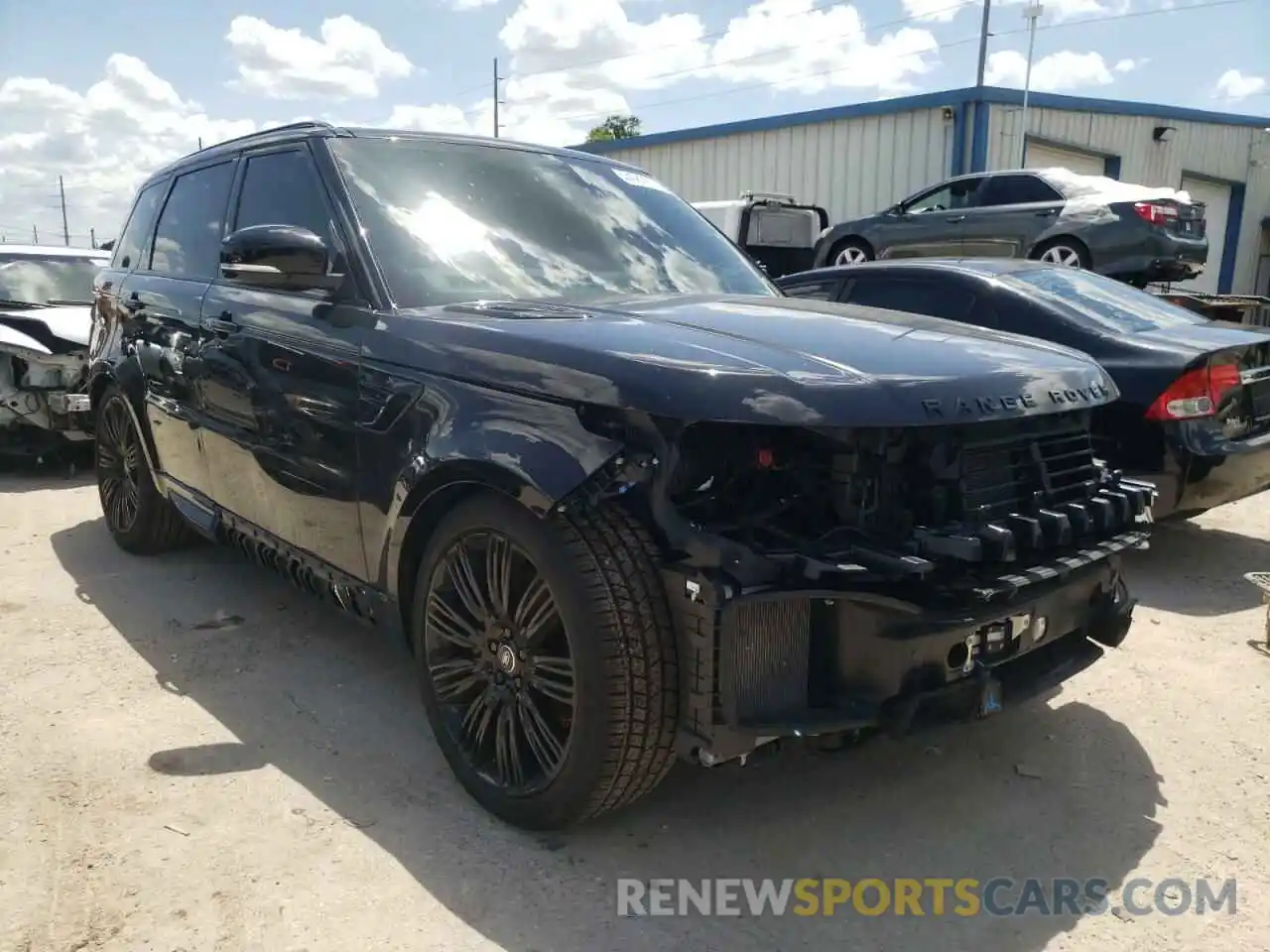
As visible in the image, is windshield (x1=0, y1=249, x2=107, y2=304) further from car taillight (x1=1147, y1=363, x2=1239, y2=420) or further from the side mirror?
car taillight (x1=1147, y1=363, x2=1239, y2=420)

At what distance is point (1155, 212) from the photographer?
10.5 m

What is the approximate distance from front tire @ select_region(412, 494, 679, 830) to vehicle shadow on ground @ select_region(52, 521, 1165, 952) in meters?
0.19

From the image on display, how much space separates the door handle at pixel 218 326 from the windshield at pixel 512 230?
85 cm

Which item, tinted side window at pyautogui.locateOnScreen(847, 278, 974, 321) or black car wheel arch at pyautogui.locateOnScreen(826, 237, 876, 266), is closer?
tinted side window at pyautogui.locateOnScreen(847, 278, 974, 321)

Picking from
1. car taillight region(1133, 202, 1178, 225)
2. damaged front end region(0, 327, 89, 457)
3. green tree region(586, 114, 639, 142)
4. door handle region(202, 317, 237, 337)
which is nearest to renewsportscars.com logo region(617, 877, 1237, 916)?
door handle region(202, 317, 237, 337)

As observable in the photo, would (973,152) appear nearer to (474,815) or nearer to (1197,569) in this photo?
(1197,569)

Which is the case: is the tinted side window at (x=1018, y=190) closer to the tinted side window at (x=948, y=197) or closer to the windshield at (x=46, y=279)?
the tinted side window at (x=948, y=197)

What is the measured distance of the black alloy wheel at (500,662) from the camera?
2566 millimetres

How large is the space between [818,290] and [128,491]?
4021 millimetres

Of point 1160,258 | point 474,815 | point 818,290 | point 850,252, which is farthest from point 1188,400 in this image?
point 850,252

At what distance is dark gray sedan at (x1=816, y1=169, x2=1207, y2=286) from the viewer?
10.5 m

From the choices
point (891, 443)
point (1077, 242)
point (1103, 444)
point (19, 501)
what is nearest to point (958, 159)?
point (1077, 242)

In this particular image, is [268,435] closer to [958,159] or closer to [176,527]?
[176,527]

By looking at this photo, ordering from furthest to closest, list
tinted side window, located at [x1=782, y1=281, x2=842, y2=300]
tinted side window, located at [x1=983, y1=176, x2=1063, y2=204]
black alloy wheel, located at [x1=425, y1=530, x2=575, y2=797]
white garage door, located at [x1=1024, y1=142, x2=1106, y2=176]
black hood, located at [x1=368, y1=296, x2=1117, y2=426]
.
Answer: white garage door, located at [x1=1024, y1=142, x2=1106, y2=176] → tinted side window, located at [x1=983, y1=176, x2=1063, y2=204] → tinted side window, located at [x1=782, y1=281, x2=842, y2=300] → black alloy wheel, located at [x1=425, y1=530, x2=575, y2=797] → black hood, located at [x1=368, y1=296, x2=1117, y2=426]
